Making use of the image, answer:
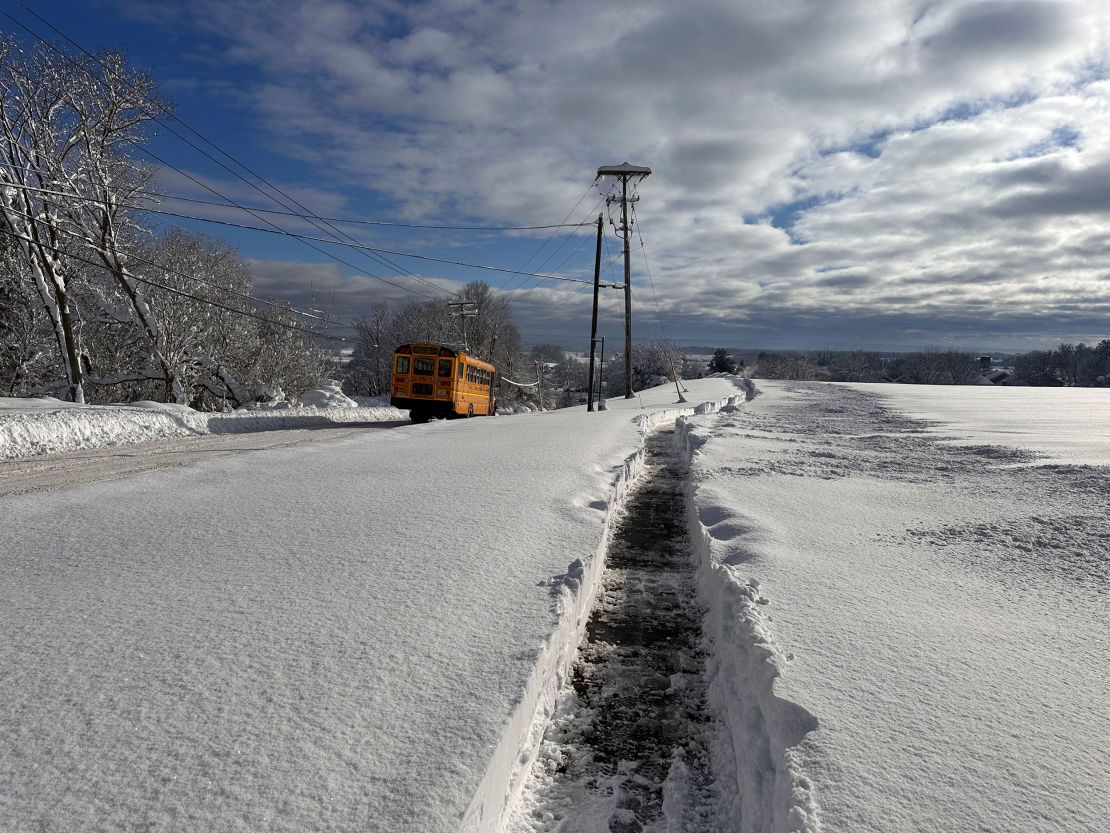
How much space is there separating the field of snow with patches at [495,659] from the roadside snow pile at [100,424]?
6.45 metres

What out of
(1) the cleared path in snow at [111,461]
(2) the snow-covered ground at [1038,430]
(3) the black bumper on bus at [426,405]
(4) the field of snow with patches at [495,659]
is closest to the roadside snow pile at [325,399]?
(3) the black bumper on bus at [426,405]

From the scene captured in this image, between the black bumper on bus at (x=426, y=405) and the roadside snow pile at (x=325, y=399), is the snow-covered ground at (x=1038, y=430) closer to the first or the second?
the black bumper on bus at (x=426, y=405)

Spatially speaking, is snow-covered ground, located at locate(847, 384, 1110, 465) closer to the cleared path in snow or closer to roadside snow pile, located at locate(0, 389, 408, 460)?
the cleared path in snow

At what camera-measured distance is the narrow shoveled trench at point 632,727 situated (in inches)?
107

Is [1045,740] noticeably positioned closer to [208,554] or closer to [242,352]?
[208,554]

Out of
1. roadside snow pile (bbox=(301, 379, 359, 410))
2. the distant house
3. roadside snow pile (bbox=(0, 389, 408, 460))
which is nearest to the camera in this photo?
roadside snow pile (bbox=(0, 389, 408, 460))

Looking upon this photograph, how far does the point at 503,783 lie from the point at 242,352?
34.1 meters

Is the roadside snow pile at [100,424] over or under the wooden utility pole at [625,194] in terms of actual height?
under

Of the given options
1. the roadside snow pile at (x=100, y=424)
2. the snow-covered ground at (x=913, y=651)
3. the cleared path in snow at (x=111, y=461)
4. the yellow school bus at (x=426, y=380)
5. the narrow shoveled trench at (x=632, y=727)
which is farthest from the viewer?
the yellow school bus at (x=426, y=380)

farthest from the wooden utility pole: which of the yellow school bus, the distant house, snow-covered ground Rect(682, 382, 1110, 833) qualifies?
the distant house

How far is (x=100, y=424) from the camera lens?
13281 millimetres

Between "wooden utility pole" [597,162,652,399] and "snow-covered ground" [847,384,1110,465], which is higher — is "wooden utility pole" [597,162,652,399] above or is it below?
above

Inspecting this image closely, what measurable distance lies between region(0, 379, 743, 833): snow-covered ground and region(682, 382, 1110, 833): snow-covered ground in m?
1.17

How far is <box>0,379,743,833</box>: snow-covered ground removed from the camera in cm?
215
